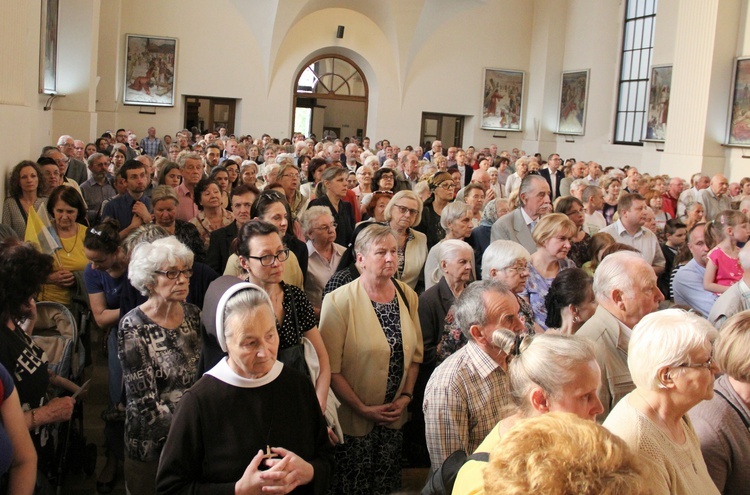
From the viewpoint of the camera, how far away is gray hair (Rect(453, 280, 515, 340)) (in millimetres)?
3357

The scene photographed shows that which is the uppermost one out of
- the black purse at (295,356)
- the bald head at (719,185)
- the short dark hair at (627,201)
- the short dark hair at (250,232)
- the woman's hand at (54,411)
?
the bald head at (719,185)

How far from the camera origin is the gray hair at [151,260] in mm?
3535

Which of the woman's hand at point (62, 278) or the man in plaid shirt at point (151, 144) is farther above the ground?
the man in plaid shirt at point (151, 144)

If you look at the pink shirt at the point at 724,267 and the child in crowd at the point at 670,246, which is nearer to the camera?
the pink shirt at the point at 724,267

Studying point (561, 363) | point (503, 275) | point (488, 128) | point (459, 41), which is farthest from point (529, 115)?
point (561, 363)

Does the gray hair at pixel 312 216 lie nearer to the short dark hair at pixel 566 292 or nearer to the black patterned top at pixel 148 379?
the short dark hair at pixel 566 292

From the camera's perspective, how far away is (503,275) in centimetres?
441

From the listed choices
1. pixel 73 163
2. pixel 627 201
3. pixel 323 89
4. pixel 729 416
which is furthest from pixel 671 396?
pixel 323 89

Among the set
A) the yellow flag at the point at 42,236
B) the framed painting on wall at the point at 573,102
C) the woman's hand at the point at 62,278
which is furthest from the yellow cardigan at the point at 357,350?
the framed painting on wall at the point at 573,102

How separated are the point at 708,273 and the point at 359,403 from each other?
11.5ft

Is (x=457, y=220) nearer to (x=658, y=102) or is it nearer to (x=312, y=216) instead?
(x=312, y=216)

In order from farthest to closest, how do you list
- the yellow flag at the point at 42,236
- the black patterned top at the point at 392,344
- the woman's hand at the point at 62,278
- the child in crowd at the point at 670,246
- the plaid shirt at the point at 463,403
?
the child in crowd at the point at 670,246
the yellow flag at the point at 42,236
the woman's hand at the point at 62,278
the black patterned top at the point at 392,344
the plaid shirt at the point at 463,403

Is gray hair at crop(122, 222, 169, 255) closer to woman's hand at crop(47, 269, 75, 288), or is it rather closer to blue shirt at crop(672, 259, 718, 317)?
woman's hand at crop(47, 269, 75, 288)

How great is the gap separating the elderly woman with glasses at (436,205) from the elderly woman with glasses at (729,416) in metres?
4.03
